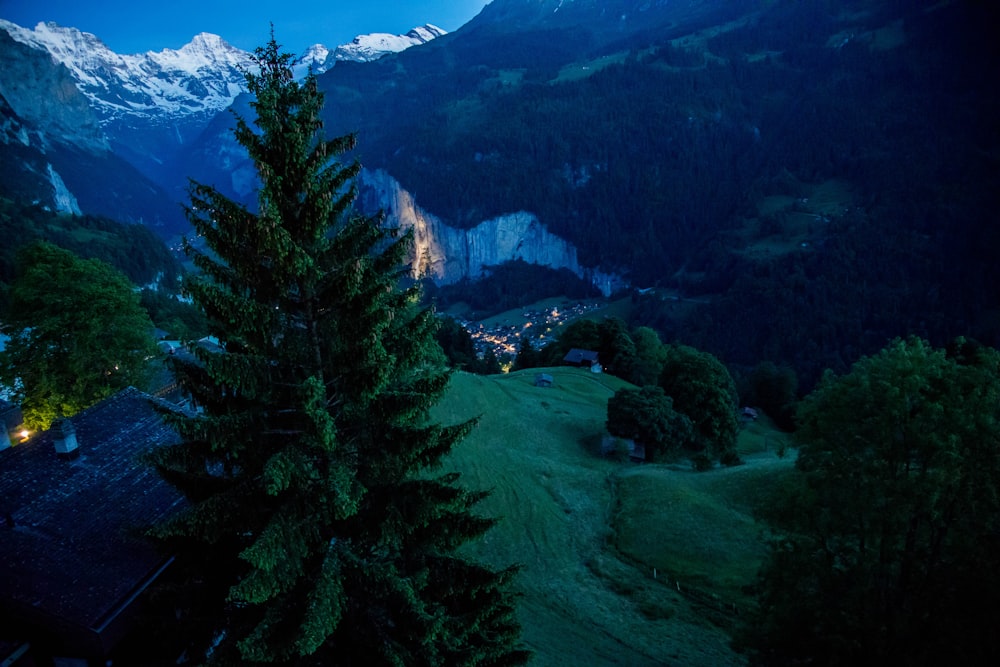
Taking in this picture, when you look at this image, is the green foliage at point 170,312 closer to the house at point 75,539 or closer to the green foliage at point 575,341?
the green foliage at point 575,341

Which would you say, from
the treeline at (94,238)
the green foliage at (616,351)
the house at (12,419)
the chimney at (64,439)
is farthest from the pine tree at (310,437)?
the treeline at (94,238)

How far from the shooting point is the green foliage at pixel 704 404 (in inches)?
2242

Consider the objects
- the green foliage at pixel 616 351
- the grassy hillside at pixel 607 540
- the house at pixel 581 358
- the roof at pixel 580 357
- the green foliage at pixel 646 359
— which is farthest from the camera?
the green foliage at pixel 616 351

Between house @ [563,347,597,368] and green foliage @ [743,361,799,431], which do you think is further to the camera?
green foliage @ [743,361,799,431]

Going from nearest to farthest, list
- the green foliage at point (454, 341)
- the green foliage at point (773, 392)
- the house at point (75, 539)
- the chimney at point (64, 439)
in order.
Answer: the house at point (75, 539), the chimney at point (64, 439), the green foliage at point (773, 392), the green foliage at point (454, 341)

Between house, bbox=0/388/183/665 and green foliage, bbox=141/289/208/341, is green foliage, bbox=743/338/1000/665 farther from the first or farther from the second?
green foliage, bbox=141/289/208/341

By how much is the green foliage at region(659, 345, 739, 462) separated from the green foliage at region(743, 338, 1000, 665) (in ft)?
→ 135

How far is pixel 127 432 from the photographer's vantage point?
1823 cm

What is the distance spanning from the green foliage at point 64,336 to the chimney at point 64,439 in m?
12.7

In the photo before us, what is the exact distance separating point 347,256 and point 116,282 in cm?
2620

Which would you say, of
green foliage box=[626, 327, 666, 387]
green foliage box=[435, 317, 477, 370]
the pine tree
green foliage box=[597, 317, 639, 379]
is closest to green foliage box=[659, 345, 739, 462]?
green foliage box=[626, 327, 666, 387]

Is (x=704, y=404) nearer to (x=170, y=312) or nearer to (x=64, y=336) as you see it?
(x=64, y=336)

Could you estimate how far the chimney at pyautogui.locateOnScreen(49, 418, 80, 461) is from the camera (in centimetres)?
1628

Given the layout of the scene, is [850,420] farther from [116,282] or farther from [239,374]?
[116,282]
